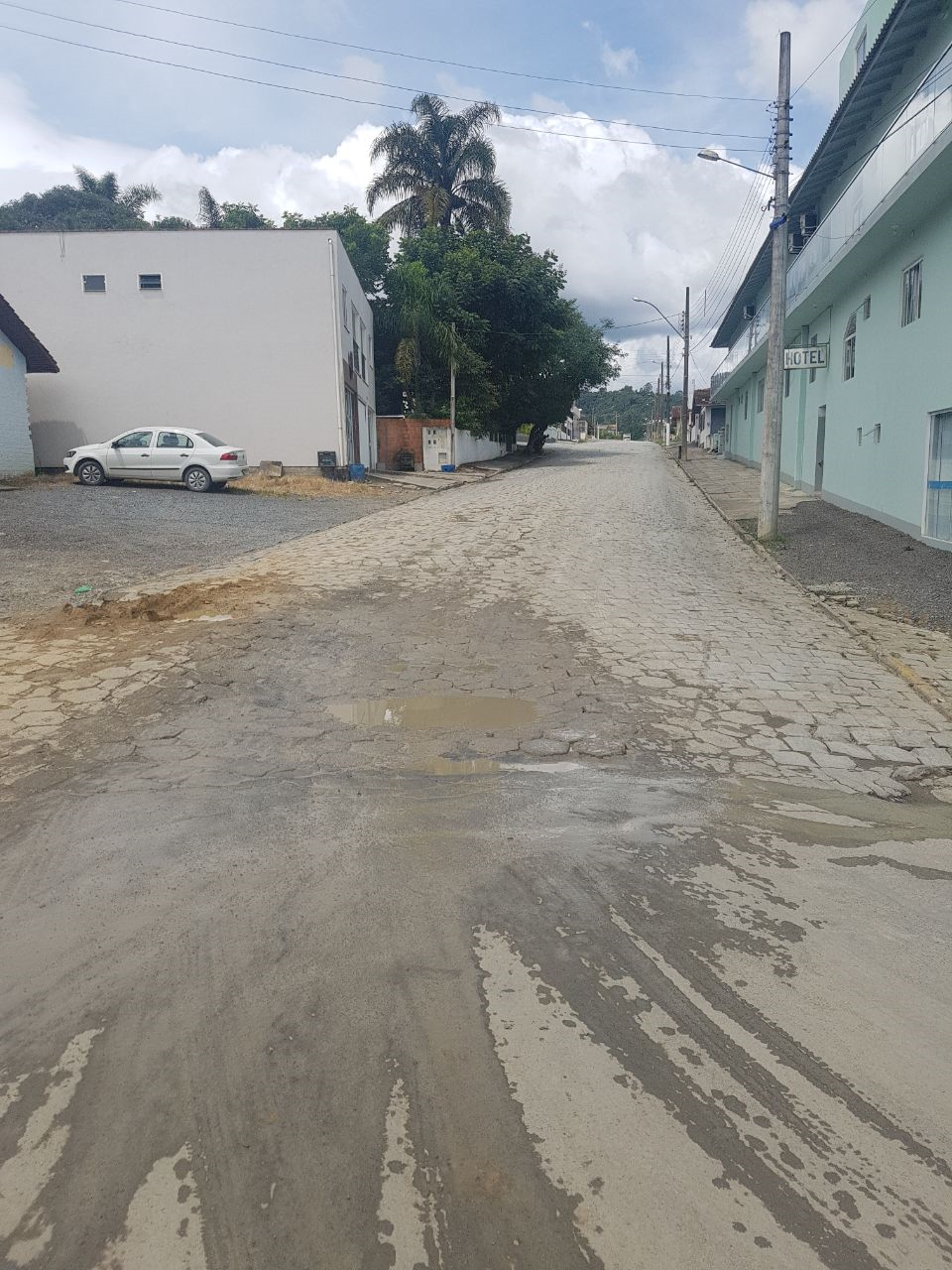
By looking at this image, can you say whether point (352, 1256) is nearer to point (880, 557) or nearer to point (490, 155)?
point (880, 557)

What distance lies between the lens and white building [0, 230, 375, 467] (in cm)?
2319

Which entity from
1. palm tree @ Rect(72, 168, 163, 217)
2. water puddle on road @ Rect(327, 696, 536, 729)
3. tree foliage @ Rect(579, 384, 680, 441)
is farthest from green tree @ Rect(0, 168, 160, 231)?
tree foliage @ Rect(579, 384, 680, 441)

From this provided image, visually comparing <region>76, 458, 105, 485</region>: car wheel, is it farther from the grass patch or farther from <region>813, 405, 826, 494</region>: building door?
<region>813, 405, 826, 494</region>: building door

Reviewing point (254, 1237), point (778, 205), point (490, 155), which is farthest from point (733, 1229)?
point (490, 155)

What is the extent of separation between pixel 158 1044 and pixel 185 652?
15.7ft

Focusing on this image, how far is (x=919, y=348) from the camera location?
43.2 ft

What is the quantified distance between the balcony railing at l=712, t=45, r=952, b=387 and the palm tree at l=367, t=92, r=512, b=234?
22301 mm

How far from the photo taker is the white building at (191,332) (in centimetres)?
2319

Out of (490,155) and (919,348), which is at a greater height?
(490,155)

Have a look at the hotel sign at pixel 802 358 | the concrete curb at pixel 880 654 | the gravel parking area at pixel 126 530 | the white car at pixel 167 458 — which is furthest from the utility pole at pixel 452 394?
the concrete curb at pixel 880 654

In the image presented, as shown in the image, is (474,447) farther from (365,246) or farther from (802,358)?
(802,358)

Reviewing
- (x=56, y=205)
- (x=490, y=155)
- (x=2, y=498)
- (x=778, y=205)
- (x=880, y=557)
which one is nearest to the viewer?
(x=880, y=557)

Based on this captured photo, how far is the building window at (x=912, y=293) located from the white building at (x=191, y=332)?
14.4 meters

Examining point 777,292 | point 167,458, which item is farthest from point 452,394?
point 777,292
